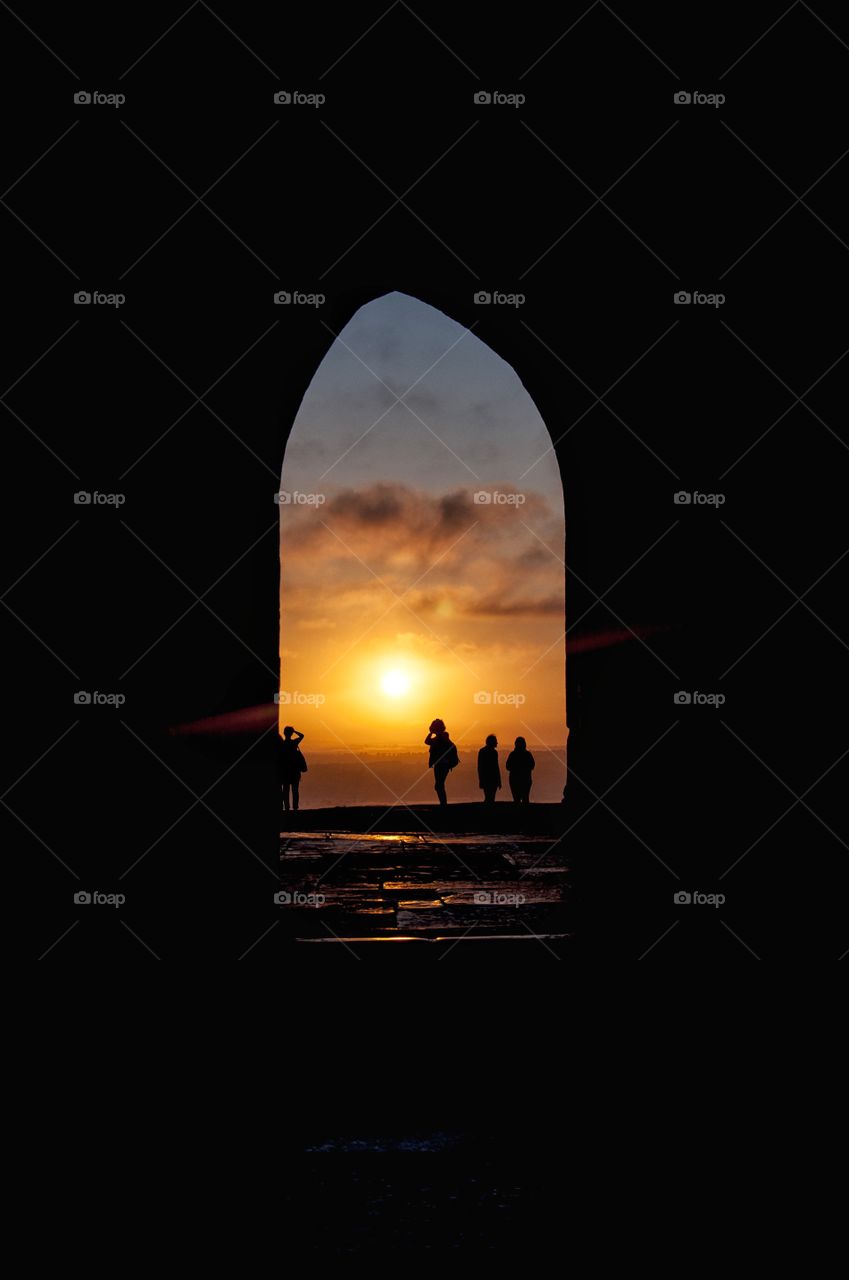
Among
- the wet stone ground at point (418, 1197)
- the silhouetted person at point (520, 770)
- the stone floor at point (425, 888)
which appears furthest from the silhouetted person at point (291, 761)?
the wet stone ground at point (418, 1197)

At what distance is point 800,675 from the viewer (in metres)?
5.38

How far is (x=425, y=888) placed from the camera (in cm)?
757

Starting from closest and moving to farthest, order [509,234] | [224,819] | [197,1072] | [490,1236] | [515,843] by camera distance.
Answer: [490,1236], [197,1072], [224,819], [509,234], [515,843]

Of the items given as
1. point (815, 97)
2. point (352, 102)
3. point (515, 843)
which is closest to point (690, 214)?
point (815, 97)

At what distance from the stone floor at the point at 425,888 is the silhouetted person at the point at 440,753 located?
1537mm

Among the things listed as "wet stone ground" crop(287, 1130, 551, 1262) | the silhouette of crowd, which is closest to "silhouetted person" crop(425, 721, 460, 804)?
the silhouette of crowd

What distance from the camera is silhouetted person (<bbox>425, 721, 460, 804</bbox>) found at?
1349cm

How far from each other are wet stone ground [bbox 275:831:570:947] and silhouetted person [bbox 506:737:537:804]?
6.89 ft

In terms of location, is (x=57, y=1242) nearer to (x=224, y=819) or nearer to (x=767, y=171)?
(x=224, y=819)

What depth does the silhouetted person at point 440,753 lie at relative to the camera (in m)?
13.5

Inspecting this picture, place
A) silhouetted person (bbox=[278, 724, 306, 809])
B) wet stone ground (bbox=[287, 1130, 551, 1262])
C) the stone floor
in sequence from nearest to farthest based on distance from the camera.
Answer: wet stone ground (bbox=[287, 1130, 551, 1262])
the stone floor
silhouetted person (bbox=[278, 724, 306, 809])

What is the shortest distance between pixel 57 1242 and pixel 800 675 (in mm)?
4043

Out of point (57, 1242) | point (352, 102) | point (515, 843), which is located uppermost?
point (352, 102)

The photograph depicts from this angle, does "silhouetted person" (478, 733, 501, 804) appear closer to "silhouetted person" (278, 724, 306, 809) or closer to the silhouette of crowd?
the silhouette of crowd
